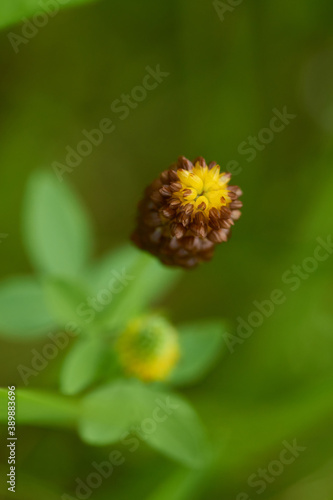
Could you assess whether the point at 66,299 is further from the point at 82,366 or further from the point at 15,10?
the point at 15,10

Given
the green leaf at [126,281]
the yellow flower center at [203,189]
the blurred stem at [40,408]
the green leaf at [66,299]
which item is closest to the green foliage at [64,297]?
the green leaf at [66,299]

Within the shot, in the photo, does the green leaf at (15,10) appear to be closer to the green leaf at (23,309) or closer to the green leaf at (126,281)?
the green leaf at (126,281)

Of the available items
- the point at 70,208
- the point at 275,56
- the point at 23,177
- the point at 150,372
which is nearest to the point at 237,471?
the point at 150,372

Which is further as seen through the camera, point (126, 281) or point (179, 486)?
point (179, 486)

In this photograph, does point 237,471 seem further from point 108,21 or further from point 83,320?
point 108,21

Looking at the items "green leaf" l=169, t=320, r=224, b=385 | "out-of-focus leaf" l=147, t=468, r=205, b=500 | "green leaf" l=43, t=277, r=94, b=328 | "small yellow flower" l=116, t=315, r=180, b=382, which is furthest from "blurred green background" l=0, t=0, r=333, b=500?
"green leaf" l=43, t=277, r=94, b=328

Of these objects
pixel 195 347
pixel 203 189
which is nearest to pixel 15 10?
pixel 203 189

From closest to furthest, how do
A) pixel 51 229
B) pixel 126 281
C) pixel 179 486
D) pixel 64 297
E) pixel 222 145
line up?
pixel 64 297, pixel 126 281, pixel 179 486, pixel 51 229, pixel 222 145
